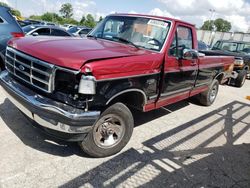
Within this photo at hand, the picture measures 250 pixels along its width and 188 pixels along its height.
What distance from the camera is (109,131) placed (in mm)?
3576

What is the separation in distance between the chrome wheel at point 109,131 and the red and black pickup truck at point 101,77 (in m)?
0.01

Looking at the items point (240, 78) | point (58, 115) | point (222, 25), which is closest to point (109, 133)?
point (58, 115)

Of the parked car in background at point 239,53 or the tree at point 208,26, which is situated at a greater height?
the tree at point 208,26

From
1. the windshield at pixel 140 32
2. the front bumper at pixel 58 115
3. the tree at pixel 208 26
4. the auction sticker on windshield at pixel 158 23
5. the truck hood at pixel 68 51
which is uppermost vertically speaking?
the tree at pixel 208 26

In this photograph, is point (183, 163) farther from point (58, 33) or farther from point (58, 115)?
point (58, 33)

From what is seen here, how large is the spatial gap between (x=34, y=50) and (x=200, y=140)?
10.7ft

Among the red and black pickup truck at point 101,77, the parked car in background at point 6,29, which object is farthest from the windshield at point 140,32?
the parked car in background at point 6,29

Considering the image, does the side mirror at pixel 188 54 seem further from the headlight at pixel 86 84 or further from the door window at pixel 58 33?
the door window at pixel 58 33

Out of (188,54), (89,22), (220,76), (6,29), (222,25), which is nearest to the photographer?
(188,54)

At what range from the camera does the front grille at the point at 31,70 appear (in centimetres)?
300

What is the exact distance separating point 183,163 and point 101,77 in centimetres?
184

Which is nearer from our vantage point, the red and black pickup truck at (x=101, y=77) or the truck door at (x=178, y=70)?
the red and black pickup truck at (x=101, y=77)

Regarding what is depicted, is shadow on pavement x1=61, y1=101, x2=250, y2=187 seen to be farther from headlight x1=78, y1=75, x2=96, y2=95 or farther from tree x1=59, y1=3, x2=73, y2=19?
tree x1=59, y1=3, x2=73, y2=19

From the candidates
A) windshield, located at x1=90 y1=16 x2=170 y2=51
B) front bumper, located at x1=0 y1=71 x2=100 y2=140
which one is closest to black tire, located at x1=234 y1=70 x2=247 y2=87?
windshield, located at x1=90 y1=16 x2=170 y2=51
